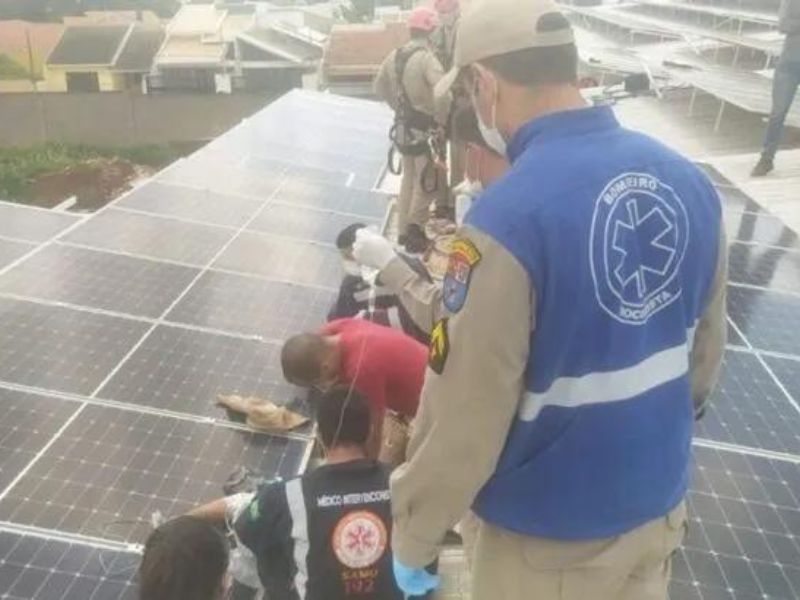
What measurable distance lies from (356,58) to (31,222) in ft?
77.5

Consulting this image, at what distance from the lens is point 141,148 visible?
28906 mm

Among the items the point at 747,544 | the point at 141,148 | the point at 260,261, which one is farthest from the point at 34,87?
the point at 747,544

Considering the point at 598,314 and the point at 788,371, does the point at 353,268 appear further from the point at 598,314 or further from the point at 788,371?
the point at 598,314

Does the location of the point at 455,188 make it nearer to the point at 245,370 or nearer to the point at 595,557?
the point at 245,370

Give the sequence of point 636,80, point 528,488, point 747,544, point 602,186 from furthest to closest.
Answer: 1. point 636,80
2. point 747,544
3. point 528,488
4. point 602,186

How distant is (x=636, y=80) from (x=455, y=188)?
26.3 feet

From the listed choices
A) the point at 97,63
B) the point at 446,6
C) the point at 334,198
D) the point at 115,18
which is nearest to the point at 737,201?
the point at 446,6

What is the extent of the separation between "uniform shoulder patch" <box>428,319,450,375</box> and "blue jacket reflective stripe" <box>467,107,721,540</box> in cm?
21

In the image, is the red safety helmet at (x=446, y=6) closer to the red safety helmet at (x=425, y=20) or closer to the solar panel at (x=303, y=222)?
the red safety helmet at (x=425, y=20)

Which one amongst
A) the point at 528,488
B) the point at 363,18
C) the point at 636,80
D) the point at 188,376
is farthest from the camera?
the point at 363,18

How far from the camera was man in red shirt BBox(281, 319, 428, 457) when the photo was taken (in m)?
4.07

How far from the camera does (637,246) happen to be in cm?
190

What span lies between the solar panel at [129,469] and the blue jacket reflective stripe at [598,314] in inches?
81.7

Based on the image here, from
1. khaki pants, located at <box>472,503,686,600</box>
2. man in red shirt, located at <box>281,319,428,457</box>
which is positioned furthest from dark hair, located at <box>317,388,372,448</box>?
khaki pants, located at <box>472,503,686,600</box>
